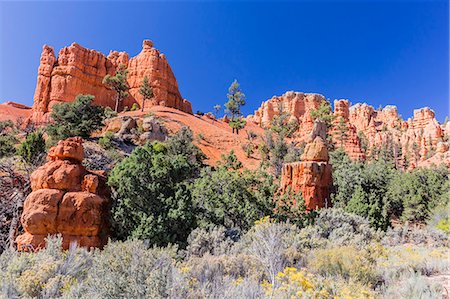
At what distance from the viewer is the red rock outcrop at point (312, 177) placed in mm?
19453

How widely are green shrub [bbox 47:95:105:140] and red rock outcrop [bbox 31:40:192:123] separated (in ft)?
58.6

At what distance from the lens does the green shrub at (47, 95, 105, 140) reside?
2824 cm

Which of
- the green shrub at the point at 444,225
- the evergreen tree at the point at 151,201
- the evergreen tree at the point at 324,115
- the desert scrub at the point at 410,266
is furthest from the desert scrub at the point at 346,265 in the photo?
the evergreen tree at the point at 324,115

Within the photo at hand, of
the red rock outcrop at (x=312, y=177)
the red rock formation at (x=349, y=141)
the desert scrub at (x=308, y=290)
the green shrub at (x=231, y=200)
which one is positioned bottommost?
the desert scrub at (x=308, y=290)

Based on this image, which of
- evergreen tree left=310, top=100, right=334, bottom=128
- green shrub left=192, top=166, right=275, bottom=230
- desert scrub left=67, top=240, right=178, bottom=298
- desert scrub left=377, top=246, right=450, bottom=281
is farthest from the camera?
evergreen tree left=310, top=100, right=334, bottom=128

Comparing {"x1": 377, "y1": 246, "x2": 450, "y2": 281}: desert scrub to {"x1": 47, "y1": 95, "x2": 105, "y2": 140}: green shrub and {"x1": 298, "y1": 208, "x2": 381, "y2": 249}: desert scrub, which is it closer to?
{"x1": 298, "y1": 208, "x2": 381, "y2": 249}: desert scrub

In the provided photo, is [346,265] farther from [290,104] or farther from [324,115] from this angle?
[290,104]

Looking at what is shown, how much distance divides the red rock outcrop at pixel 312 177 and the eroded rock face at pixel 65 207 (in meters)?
11.8

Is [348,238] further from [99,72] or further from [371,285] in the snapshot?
[99,72]

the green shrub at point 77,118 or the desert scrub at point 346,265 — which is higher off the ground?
the green shrub at point 77,118

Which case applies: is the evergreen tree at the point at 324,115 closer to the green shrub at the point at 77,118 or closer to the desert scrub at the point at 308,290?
the green shrub at the point at 77,118

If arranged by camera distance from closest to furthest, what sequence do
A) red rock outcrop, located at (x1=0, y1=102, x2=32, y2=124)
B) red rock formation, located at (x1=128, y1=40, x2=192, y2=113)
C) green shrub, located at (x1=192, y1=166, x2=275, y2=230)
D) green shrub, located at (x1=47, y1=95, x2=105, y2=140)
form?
green shrub, located at (x1=192, y1=166, x2=275, y2=230), green shrub, located at (x1=47, y1=95, x2=105, y2=140), red rock outcrop, located at (x1=0, y1=102, x2=32, y2=124), red rock formation, located at (x1=128, y1=40, x2=192, y2=113)

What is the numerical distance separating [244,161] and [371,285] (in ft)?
98.9

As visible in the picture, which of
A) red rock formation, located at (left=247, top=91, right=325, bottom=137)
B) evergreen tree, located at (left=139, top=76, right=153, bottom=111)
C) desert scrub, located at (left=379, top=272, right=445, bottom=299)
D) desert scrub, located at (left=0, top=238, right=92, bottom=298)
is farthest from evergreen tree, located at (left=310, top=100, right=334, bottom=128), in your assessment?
desert scrub, located at (left=0, top=238, right=92, bottom=298)
